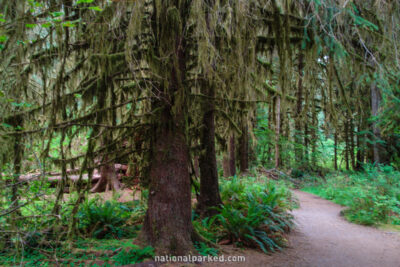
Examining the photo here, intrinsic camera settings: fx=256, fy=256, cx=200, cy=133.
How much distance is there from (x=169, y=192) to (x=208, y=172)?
8.14 ft

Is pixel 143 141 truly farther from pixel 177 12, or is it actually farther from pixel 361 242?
pixel 361 242

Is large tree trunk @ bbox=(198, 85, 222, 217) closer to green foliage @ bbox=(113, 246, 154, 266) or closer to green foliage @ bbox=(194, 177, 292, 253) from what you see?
green foliage @ bbox=(194, 177, 292, 253)

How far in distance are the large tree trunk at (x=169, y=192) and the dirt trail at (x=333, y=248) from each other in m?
1.06

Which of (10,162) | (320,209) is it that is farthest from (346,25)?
(320,209)

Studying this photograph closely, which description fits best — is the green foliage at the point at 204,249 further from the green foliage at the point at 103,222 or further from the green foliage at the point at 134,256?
the green foliage at the point at 103,222

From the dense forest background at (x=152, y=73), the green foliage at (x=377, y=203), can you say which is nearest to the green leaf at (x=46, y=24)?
the dense forest background at (x=152, y=73)

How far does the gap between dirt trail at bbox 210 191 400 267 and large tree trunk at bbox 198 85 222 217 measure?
1.73 meters

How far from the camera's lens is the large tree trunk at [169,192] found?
4.41m

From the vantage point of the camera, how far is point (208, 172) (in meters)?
6.85

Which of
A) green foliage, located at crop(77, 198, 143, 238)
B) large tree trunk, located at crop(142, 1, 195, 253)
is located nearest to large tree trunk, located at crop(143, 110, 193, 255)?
large tree trunk, located at crop(142, 1, 195, 253)

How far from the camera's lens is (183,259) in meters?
4.30

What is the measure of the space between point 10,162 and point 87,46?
2814mm

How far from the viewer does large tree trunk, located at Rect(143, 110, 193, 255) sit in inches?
173

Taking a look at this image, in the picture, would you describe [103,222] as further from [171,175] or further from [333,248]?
[333,248]
